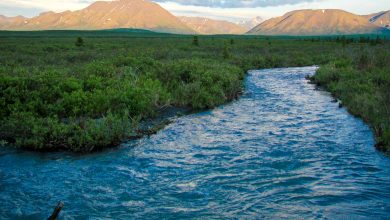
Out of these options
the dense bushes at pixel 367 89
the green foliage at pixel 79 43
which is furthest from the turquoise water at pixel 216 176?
the green foliage at pixel 79 43

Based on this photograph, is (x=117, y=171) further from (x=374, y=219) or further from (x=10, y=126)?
(x=374, y=219)

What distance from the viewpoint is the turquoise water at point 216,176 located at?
8.78 m

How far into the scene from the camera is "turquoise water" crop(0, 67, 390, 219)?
8.78 metres

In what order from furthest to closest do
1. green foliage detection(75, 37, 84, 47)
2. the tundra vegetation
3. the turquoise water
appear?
green foliage detection(75, 37, 84, 47)
the tundra vegetation
the turquoise water

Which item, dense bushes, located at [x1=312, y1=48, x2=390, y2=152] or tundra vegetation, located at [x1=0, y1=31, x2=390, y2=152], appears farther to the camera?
dense bushes, located at [x1=312, y1=48, x2=390, y2=152]

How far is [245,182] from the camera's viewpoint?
10289mm

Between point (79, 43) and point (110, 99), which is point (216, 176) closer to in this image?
point (110, 99)

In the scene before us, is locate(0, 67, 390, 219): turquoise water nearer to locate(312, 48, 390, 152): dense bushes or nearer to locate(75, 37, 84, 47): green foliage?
locate(312, 48, 390, 152): dense bushes

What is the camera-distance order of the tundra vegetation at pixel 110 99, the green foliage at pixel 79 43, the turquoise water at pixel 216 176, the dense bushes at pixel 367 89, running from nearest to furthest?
the turquoise water at pixel 216 176 → the tundra vegetation at pixel 110 99 → the dense bushes at pixel 367 89 → the green foliage at pixel 79 43

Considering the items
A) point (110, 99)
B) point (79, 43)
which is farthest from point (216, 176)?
point (79, 43)

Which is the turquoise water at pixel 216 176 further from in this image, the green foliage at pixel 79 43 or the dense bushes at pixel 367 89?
the green foliage at pixel 79 43

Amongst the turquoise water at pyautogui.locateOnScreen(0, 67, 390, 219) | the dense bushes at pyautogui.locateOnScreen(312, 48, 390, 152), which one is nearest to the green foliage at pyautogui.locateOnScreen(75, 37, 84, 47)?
the dense bushes at pyautogui.locateOnScreen(312, 48, 390, 152)

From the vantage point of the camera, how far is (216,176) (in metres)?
10.8

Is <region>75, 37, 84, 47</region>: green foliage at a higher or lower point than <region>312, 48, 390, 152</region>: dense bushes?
higher
